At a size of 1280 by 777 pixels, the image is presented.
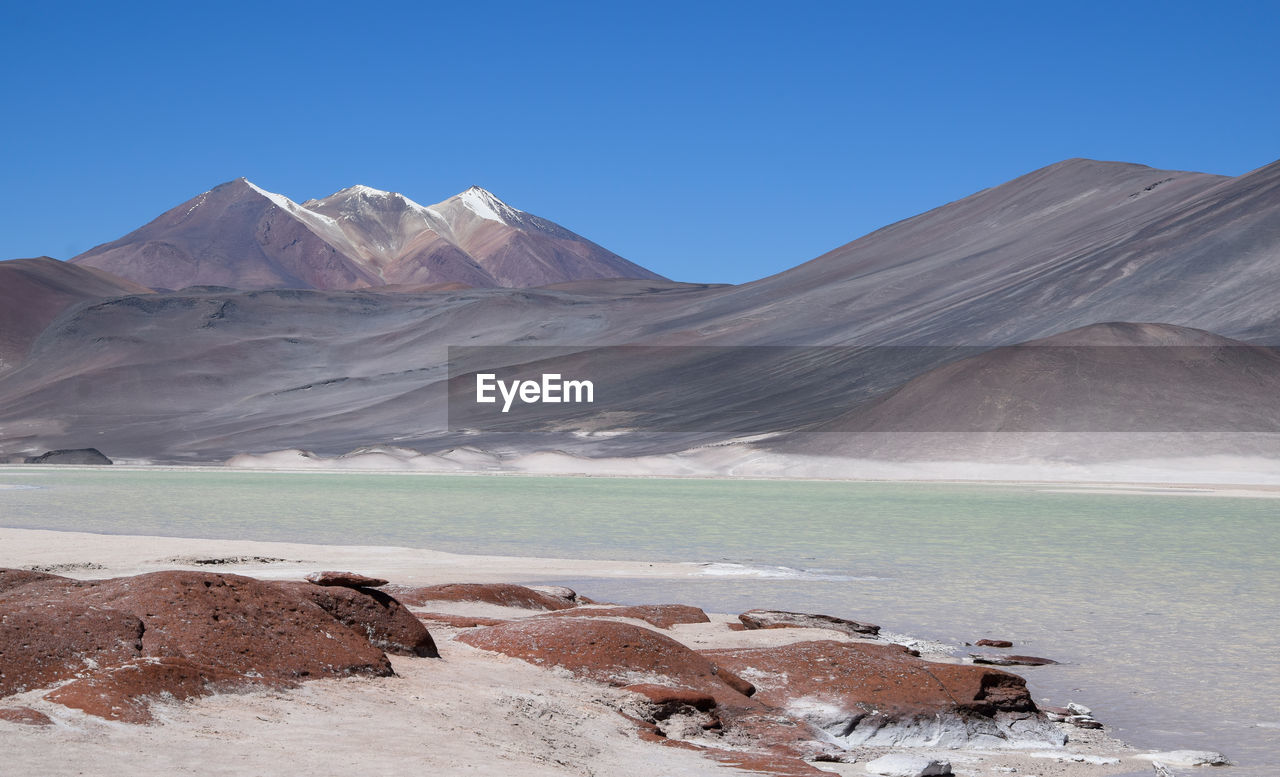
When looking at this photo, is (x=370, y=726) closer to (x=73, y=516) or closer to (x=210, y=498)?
(x=73, y=516)

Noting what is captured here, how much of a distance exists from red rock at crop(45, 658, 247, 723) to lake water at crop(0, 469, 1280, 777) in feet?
17.9

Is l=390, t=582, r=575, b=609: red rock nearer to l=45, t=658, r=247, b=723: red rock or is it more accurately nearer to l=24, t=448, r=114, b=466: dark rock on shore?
l=45, t=658, r=247, b=723: red rock

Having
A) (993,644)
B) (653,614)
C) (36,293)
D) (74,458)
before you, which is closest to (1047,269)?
(74,458)

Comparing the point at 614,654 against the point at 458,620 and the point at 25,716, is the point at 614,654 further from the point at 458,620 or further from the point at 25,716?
the point at 25,716

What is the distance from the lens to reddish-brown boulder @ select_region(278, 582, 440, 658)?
8.76m

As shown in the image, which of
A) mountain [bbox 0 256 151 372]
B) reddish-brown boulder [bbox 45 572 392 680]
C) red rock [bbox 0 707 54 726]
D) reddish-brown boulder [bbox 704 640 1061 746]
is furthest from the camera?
mountain [bbox 0 256 151 372]

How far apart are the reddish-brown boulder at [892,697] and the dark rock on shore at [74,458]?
8595 cm

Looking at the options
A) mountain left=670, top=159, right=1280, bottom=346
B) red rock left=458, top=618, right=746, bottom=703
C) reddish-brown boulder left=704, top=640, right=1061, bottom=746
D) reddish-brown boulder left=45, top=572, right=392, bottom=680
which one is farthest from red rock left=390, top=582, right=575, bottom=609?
mountain left=670, top=159, right=1280, bottom=346

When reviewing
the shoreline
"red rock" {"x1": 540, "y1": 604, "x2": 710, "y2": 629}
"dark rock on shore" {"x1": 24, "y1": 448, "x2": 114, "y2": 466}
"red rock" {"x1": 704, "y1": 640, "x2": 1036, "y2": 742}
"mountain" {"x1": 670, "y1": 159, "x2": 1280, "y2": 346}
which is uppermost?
"mountain" {"x1": 670, "y1": 159, "x2": 1280, "y2": 346}

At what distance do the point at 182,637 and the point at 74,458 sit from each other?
8797 centimetres

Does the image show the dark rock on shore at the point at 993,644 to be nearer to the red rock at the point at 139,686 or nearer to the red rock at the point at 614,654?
the red rock at the point at 614,654

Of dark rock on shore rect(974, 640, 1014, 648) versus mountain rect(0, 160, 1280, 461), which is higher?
mountain rect(0, 160, 1280, 461)

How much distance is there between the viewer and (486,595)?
12930 mm

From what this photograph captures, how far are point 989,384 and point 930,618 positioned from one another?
187ft
